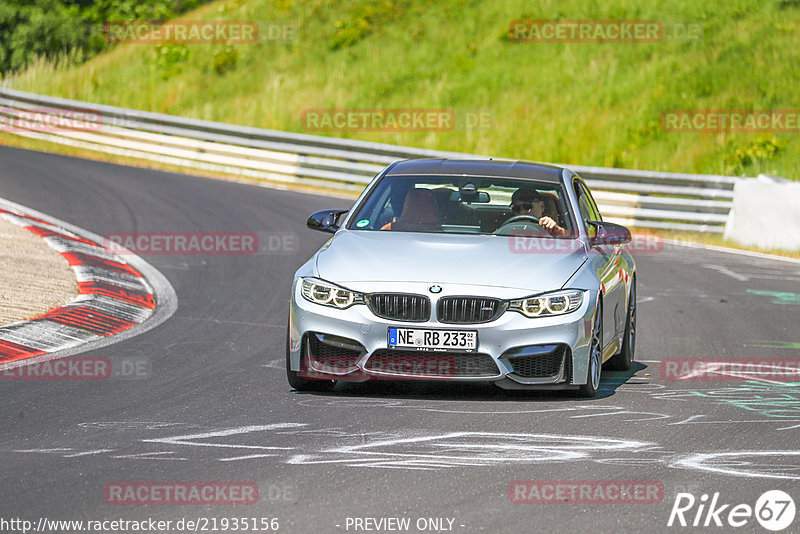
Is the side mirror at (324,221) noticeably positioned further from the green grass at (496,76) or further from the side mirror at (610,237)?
the green grass at (496,76)

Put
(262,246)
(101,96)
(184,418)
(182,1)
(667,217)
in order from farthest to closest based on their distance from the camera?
(182,1), (101,96), (667,217), (262,246), (184,418)

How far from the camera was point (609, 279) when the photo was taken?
901 cm

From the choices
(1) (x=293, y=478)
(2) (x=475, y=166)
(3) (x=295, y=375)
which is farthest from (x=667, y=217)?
(1) (x=293, y=478)

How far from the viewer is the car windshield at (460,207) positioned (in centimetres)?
910

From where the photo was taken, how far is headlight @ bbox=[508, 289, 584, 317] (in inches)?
311

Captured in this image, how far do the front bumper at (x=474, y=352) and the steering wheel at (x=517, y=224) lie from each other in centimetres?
111

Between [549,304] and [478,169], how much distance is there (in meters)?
2.00

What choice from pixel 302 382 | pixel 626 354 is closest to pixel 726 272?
pixel 626 354

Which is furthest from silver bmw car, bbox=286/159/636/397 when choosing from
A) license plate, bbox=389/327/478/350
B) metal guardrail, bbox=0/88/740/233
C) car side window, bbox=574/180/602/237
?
metal guardrail, bbox=0/88/740/233

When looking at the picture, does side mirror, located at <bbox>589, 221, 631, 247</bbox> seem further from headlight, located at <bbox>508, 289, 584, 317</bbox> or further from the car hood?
headlight, located at <bbox>508, 289, 584, 317</bbox>

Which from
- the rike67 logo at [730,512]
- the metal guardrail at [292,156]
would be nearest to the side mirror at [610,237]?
the rike67 logo at [730,512]

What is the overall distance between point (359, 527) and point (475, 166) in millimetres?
5017

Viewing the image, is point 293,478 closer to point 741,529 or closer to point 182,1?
point 741,529

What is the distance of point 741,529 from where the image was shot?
531cm
